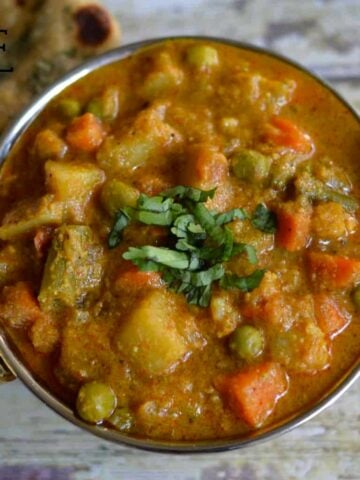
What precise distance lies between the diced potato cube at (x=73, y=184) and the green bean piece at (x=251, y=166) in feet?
2.21

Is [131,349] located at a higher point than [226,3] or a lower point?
lower

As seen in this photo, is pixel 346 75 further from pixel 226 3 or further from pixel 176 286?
pixel 176 286

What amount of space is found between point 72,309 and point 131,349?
1.13 feet

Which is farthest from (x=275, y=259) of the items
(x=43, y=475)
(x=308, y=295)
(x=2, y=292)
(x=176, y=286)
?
(x=43, y=475)

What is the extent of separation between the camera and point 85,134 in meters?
3.49

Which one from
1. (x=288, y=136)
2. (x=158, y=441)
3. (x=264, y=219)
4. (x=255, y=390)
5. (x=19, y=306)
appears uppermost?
(x=288, y=136)

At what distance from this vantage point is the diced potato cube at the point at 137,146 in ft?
11.2

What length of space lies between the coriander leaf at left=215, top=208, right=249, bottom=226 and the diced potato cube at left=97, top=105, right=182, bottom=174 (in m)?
0.46

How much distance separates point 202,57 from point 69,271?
1.38m

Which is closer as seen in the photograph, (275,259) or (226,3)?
(275,259)

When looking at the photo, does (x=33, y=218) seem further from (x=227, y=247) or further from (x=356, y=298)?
(x=356, y=298)

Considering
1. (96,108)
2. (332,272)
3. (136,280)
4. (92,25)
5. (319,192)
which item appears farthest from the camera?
(92,25)

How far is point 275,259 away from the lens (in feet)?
10.8

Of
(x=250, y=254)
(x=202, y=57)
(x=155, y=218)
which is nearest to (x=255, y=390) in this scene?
(x=250, y=254)
